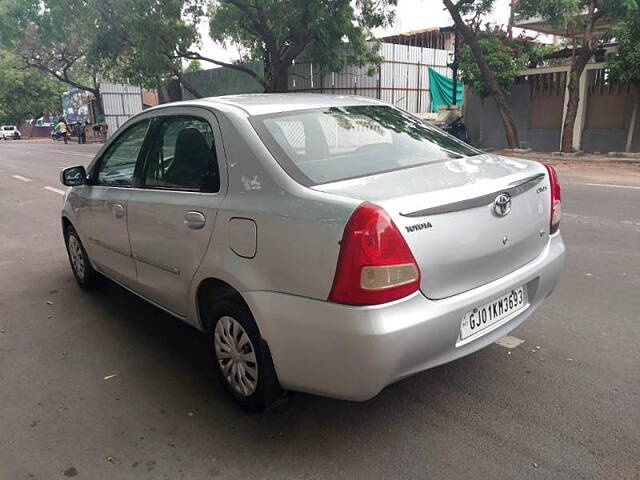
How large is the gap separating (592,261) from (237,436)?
3851 millimetres

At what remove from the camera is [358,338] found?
7.13ft

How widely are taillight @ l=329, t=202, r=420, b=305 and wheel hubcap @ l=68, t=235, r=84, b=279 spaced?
10.8 ft

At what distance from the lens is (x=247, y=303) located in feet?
8.32

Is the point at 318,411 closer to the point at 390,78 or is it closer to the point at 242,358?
the point at 242,358

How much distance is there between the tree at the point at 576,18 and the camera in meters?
12.4

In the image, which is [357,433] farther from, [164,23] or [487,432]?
[164,23]

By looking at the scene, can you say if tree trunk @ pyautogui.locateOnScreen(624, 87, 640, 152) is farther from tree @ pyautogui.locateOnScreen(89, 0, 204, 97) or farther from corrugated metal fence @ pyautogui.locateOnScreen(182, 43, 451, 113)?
tree @ pyautogui.locateOnScreen(89, 0, 204, 97)

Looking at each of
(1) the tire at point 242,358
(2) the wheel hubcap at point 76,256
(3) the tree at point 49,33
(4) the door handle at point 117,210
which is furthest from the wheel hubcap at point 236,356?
(3) the tree at point 49,33

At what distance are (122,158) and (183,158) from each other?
39.0 inches

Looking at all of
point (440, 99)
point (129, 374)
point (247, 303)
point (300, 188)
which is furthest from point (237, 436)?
point (440, 99)

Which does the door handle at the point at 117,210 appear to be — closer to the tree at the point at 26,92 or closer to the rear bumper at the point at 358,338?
the rear bumper at the point at 358,338

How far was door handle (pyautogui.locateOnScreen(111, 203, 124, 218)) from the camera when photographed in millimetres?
3654

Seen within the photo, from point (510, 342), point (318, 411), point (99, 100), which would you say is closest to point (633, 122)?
point (510, 342)

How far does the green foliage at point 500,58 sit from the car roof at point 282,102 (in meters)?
13.9
